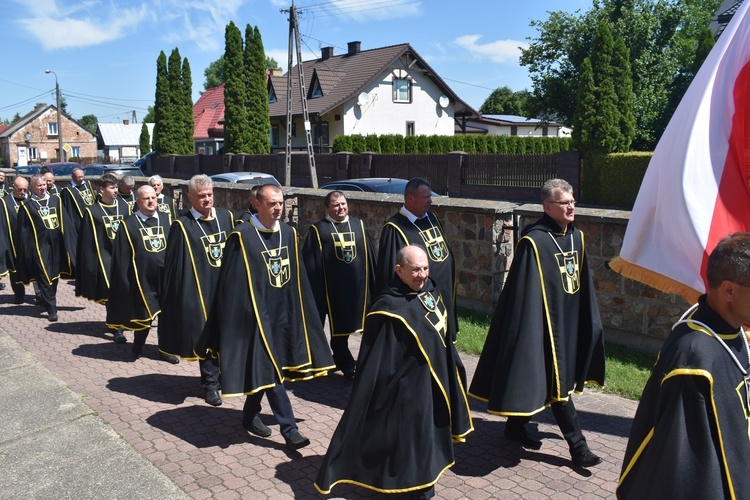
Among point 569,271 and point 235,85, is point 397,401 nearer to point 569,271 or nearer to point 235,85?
point 569,271

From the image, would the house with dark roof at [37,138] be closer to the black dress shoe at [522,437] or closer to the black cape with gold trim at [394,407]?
the black dress shoe at [522,437]

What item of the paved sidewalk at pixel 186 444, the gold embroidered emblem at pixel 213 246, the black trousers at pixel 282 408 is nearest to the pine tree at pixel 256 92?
the paved sidewalk at pixel 186 444

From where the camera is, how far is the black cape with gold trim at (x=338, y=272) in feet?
23.7

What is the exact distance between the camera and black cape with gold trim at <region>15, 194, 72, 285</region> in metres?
10.4

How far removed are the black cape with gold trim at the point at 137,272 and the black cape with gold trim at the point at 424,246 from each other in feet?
8.97

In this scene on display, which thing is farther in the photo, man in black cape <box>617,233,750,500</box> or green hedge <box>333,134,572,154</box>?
green hedge <box>333,134,572,154</box>

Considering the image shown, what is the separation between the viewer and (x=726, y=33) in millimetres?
4449

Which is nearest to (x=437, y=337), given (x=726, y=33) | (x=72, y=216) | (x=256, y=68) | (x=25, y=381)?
(x=726, y=33)

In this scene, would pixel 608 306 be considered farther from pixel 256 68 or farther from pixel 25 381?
pixel 256 68

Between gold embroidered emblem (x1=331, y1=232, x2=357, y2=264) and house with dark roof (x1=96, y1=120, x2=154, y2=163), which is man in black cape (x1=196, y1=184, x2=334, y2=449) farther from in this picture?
house with dark roof (x1=96, y1=120, x2=154, y2=163)

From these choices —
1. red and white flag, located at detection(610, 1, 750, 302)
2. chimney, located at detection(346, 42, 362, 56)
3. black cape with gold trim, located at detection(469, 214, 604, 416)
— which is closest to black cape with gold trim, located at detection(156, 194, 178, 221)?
black cape with gold trim, located at detection(469, 214, 604, 416)

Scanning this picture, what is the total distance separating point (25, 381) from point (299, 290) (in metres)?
3.33

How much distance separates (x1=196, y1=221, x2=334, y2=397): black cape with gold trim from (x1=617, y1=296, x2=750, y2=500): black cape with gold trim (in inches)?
126

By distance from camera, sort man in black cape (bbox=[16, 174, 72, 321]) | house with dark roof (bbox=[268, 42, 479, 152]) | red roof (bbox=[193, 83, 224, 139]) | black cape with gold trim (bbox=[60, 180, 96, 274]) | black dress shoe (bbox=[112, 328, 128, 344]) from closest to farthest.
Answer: black dress shoe (bbox=[112, 328, 128, 344]) < man in black cape (bbox=[16, 174, 72, 321]) < black cape with gold trim (bbox=[60, 180, 96, 274]) < house with dark roof (bbox=[268, 42, 479, 152]) < red roof (bbox=[193, 83, 224, 139])
